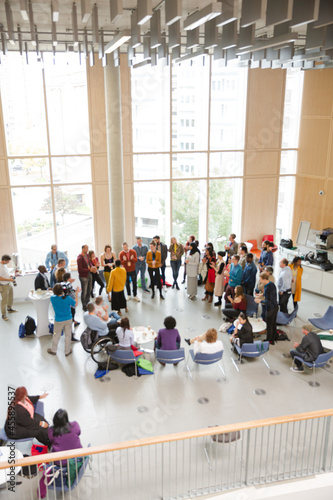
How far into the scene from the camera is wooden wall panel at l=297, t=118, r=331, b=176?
13.2 metres

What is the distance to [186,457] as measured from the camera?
5.68 metres

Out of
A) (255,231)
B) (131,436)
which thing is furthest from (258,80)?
(131,436)

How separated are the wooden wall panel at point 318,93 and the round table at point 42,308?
9.78 metres

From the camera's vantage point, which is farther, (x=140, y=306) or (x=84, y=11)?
(x=140, y=306)

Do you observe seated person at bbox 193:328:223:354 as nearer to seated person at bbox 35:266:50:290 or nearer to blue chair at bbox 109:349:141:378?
blue chair at bbox 109:349:141:378

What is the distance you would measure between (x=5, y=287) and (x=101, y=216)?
411 centimetres

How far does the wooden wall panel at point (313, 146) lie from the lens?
13.2 meters

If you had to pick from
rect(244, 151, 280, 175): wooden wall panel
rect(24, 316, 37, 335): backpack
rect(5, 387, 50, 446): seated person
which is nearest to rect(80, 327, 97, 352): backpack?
rect(24, 316, 37, 335): backpack

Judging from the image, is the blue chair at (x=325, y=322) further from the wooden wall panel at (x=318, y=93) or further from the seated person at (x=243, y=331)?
the wooden wall panel at (x=318, y=93)

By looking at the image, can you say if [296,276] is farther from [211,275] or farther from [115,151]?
[115,151]

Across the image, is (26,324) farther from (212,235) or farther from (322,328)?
(212,235)

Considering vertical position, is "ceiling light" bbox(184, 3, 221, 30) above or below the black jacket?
above

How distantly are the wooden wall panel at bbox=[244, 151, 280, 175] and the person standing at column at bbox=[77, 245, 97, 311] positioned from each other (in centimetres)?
657

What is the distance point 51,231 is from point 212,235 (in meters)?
5.23
